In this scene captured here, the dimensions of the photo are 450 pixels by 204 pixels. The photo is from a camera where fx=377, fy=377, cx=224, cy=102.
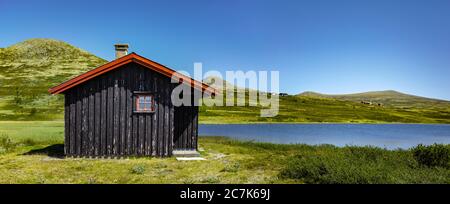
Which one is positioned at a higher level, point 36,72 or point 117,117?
point 36,72

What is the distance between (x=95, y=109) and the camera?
65.4ft

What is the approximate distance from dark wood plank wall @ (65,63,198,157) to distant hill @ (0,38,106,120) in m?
50.8

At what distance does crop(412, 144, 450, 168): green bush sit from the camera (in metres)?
16.8

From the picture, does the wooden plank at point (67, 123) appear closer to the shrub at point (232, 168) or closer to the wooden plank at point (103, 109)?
the wooden plank at point (103, 109)

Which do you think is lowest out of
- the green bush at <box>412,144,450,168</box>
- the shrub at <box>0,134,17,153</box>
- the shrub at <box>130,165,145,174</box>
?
the shrub at <box>130,165,145,174</box>

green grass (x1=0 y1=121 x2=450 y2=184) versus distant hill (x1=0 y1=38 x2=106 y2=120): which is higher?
distant hill (x1=0 y1=38 x2=106 y2=120)

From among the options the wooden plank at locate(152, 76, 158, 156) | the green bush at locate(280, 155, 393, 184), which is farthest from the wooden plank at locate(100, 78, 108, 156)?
the green bush at locate(280, 155, 393, 184)

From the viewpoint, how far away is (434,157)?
17109mm

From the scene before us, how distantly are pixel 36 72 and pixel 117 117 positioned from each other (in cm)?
11137

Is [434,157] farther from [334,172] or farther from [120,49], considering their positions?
[120,49]

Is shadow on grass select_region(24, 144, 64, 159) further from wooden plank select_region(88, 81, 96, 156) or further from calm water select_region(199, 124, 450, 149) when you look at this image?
calm water select_region(199, 124, 450, 149)

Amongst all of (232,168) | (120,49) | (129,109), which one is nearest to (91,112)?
(129,109)

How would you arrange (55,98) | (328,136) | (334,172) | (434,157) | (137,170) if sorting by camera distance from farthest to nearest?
(55,98) → (328,136) → (434,157) → (137,170) → (334,172)

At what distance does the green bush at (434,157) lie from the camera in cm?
1678
